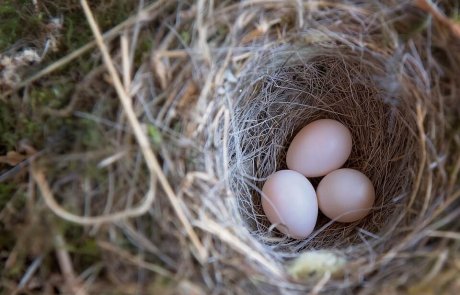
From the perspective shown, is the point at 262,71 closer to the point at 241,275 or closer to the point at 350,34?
the point at 350,34

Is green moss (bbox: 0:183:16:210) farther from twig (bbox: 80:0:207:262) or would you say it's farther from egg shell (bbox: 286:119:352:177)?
egg shell (bbox: 286:119:352:177)

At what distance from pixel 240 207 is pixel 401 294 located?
1.89ft

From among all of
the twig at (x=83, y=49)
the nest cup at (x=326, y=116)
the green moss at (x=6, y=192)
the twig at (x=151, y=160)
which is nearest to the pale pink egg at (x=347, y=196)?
the nest cup at (x=326, y=116)

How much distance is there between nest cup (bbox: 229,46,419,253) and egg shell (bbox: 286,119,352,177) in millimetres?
78

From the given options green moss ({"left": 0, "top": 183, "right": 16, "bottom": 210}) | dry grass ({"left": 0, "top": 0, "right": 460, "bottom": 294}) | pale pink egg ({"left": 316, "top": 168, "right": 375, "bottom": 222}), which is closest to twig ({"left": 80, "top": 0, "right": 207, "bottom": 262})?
dry grass ({"left": 0, "top": 0, "right": 460, "bottom": 294})

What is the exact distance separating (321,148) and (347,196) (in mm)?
169

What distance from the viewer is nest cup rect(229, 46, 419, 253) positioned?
1252 mm

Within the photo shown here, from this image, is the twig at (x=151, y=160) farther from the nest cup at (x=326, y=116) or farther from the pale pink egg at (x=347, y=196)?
the pale pink egg at (x=347, y=196)

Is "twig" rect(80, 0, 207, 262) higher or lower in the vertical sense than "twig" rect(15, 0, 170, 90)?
lower

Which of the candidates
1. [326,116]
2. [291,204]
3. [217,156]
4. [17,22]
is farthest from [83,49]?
[326,116]

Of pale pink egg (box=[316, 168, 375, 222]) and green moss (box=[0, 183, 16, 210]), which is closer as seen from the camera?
green moss (box=[0, 183, 16, 210])

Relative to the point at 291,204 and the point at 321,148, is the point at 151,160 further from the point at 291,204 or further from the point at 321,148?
the point at 321,148

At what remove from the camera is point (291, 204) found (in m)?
1.34

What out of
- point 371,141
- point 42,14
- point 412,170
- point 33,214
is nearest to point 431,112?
point 412,170
